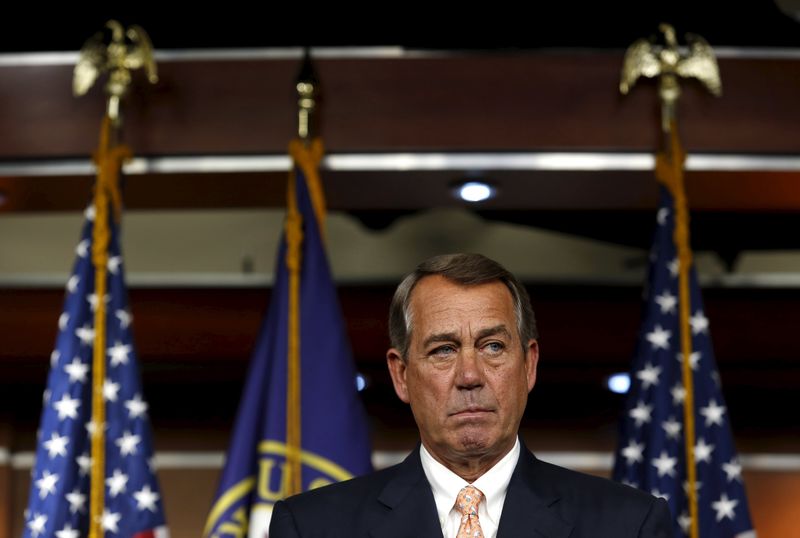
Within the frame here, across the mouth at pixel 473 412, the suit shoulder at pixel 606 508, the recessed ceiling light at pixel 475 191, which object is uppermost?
the recessed ceiling light at pixel 475 191

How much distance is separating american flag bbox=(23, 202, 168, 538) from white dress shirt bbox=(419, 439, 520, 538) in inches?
52.7

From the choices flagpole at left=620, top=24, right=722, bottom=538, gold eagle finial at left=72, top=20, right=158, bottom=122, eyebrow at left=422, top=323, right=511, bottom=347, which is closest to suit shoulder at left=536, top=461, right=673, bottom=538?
eyebrow at left=422, top=323, right=511, bottom=347

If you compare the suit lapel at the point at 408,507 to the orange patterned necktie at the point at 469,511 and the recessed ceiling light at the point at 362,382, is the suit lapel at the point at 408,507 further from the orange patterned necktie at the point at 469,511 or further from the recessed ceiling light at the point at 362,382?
the recessed ceiling light at the point at 362,382

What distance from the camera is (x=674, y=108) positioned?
120 inches

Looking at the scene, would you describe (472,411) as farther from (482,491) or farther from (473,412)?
(482,491)

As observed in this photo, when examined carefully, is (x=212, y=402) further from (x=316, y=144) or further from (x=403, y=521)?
(x=403, y=521)

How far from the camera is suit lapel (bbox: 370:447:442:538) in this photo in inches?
68.2

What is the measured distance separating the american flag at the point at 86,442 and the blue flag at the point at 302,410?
0.67 feet

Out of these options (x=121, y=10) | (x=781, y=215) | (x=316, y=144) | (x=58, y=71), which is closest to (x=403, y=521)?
(x=316, y=144)

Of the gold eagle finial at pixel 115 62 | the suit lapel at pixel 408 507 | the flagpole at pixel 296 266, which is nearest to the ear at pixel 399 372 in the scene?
the suit lapel at pixel 408 507

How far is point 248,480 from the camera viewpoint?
9.59 feet

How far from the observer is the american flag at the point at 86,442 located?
2.87m

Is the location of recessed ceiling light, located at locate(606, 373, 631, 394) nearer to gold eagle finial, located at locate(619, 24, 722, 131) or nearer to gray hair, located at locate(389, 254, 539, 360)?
gold eagle finial, located at locate(619, 24, 722, 131)

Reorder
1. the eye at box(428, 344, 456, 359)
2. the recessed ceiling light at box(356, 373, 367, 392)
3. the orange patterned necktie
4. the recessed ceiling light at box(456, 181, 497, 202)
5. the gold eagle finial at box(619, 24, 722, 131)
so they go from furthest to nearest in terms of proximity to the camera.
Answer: the recessed ceiling light at box(356, 373, 367, 392) < the recessed ceiling light at box(456, 181, 497, 202) < the gold eagle finial at box(619, 24, 722, 131) < the eye at box(428, 344, 456, 359) < the orange patterned necktie
